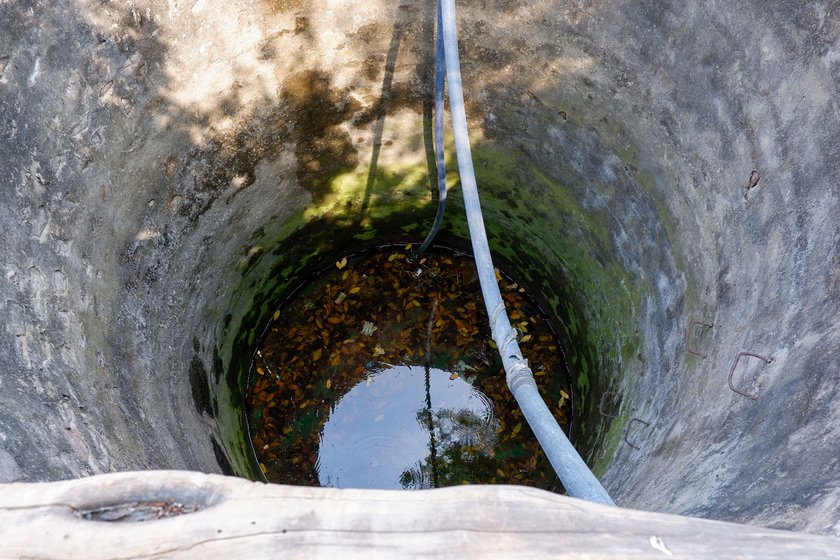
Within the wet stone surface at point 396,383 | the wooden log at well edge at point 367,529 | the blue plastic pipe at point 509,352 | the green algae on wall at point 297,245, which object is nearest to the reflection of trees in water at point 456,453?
the wet stone surface at point 396,383

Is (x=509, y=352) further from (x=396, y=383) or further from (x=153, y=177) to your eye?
(x=396, y=383)

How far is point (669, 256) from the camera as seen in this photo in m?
2.84

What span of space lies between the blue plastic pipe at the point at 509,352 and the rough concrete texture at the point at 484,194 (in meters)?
0.54

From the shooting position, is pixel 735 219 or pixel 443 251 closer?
pixel 735 219

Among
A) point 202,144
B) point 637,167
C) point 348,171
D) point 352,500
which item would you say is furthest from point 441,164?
point 352,500

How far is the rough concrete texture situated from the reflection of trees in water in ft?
2.78

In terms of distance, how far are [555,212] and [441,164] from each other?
834 millimetres

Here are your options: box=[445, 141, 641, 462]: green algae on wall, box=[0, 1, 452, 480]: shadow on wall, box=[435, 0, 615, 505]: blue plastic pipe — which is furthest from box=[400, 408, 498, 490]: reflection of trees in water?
box=[435, 0, 615, 505]: blue plastic pipe

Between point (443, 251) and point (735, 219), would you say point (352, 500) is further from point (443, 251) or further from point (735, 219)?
point (443, 251)

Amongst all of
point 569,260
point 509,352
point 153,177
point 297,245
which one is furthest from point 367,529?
point 297,245

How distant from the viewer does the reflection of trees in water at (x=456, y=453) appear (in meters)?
3.83

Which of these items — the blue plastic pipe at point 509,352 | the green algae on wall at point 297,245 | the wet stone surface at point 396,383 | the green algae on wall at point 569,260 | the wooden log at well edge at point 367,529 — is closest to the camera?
the wooden log at well edge at point 367,529

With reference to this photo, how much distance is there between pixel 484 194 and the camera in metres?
3.91

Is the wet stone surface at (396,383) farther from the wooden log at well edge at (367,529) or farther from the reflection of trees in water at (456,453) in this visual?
the wooden log at well edge at (367,529)
